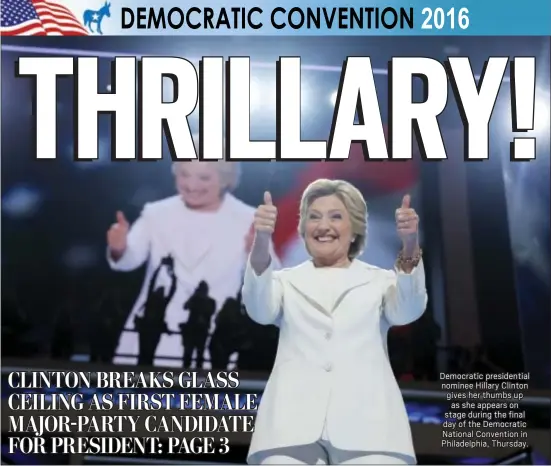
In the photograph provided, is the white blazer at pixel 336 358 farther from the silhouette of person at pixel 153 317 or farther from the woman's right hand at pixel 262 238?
the silhouette of person at pixel 153 317

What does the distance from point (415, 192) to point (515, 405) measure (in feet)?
2.91

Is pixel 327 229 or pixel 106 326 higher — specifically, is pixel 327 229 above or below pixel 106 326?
above

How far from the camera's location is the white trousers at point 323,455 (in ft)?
10.6

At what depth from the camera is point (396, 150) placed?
130 inches

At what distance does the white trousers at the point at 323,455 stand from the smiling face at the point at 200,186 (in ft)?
3.08

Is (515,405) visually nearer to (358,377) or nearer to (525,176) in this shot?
(358,377)

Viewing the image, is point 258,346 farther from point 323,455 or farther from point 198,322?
point 323,455

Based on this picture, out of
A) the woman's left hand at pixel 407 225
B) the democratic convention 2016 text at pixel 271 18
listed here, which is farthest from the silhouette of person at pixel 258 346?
the democratic convention 2016 text at pixel 271 18

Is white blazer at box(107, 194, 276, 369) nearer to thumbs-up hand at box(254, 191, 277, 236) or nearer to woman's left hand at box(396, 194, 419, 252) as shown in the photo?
thumbs-up hand at box(254, 191, 277, 236)

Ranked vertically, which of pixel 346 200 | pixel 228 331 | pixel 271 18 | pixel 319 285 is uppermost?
pixel 271 18

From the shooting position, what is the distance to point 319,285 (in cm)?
329

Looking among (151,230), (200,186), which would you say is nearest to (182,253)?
(151,230)

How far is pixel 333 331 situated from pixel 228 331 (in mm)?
394

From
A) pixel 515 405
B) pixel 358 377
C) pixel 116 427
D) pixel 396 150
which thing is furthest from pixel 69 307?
pixel 515 405
